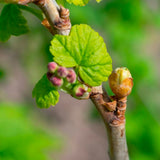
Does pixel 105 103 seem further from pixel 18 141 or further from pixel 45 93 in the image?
pixel 18 141

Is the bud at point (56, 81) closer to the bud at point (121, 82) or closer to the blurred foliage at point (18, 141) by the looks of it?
the bud at point (121, 82)

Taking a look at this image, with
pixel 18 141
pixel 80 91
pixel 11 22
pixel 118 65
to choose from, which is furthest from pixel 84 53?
pixel 118 65

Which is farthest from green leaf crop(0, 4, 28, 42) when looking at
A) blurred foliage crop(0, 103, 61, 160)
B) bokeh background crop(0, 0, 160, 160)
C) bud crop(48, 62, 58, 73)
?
bokeh background crop(0, 0, 160, 160)

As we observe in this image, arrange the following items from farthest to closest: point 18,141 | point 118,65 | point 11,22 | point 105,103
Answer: point 118,65 → point 18,141 → point 11,22 → point 105,103

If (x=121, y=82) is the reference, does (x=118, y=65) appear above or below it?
below

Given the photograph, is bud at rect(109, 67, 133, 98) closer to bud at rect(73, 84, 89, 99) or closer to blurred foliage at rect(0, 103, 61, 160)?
bud at rect(73, 84, 89, 99)

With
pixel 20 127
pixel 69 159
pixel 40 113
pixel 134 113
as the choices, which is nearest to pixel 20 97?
pixel 40 113

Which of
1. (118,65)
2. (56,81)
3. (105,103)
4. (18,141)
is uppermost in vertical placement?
(56,81)
